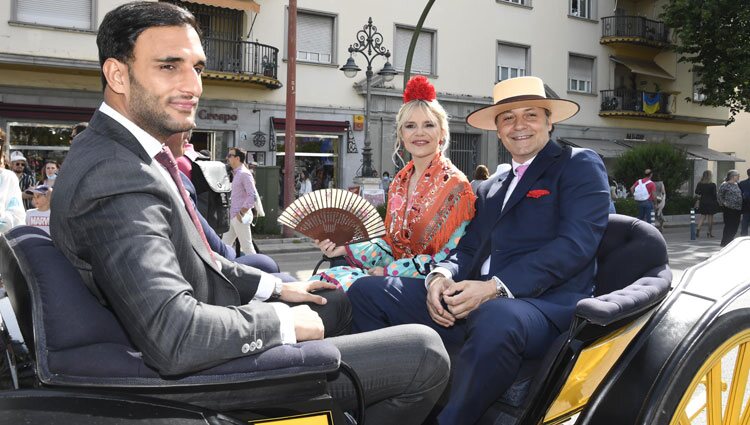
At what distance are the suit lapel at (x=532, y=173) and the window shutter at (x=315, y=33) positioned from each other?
17.6 meters

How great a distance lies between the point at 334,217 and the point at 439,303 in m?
1.06

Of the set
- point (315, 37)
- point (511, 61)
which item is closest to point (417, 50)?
point (315, 37)

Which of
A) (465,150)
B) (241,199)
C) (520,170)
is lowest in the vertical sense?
(241,199)

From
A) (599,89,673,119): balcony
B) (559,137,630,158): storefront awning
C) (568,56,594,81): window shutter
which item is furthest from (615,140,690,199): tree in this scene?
(568,56,594,81): window shutter

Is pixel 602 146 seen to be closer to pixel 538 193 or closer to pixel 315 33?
pixel 315 33

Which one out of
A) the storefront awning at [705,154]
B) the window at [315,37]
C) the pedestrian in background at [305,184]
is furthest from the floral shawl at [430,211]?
the storefront awning at [705,154]

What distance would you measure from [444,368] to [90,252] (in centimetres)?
106

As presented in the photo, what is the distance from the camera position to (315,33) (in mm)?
19875

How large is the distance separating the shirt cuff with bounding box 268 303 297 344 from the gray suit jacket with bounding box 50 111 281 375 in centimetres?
3

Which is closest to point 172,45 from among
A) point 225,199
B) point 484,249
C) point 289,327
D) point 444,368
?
point 289,327

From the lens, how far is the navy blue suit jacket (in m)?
2.72

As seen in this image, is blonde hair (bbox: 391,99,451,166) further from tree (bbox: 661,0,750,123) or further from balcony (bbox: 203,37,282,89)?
tree (bbox: 661,0,750,123)

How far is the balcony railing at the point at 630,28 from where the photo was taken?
2636 centimetres

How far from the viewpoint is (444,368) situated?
1.99m
